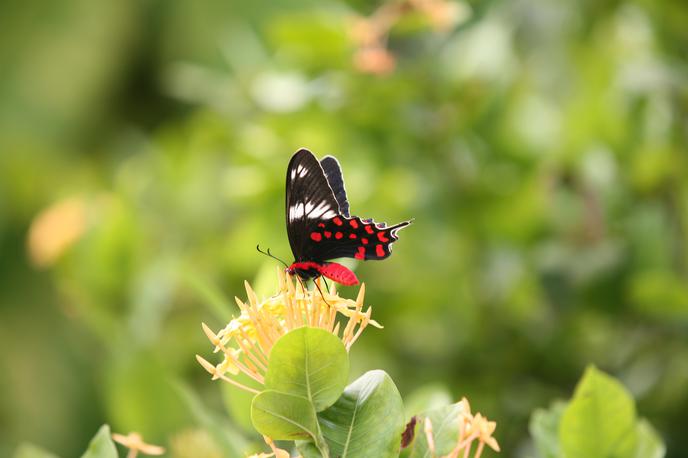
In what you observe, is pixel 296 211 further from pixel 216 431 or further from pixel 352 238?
pixel 216 431

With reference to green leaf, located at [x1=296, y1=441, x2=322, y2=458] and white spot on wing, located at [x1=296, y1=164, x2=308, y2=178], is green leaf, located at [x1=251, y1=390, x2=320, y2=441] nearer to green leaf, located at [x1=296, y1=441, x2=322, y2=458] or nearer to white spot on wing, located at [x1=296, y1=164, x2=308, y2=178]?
green leaf, located at [x1=296, y1=441, x2=322, y2=458]

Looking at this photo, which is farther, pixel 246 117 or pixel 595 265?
pixel 246 117

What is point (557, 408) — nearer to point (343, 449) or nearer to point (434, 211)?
point (343, 449)

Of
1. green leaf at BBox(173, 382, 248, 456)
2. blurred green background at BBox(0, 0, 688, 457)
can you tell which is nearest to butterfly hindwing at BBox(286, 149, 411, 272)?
green leaf at BBox(173, 382, 248, 456)

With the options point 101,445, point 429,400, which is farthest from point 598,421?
point 101,445

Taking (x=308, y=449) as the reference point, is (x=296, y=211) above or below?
above

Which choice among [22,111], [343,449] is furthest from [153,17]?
[343,449]
